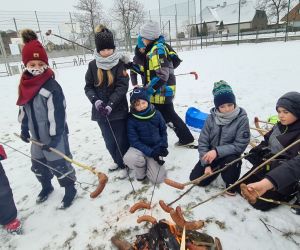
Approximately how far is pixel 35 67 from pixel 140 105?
1.20m

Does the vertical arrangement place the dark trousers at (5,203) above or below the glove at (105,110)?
below

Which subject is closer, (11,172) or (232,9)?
(11,172)

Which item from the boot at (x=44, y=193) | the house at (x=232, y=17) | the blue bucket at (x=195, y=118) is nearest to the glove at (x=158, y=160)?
the boot at (x=44, y=193)

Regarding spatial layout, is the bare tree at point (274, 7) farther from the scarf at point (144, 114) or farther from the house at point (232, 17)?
the scarf at point (144, 114)

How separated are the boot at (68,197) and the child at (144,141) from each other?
2.30 feet

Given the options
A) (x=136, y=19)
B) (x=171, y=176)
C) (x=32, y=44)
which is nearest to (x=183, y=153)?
(x=171, y=176)

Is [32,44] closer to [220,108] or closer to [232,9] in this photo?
[220,108]

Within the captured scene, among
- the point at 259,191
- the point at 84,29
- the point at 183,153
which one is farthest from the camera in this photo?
the point at 84,29

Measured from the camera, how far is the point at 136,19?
31844 mm

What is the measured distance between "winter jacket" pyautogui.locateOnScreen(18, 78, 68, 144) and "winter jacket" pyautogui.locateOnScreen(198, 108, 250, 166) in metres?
1.59

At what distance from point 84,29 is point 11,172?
86.4ft

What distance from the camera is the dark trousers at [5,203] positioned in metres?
2.44

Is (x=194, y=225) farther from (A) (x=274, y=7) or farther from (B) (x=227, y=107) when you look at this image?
(A) (x=274, y=7)

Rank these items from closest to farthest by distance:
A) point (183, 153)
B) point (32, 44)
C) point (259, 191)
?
point (259, 191), point (32, 44), point (183, 153)
